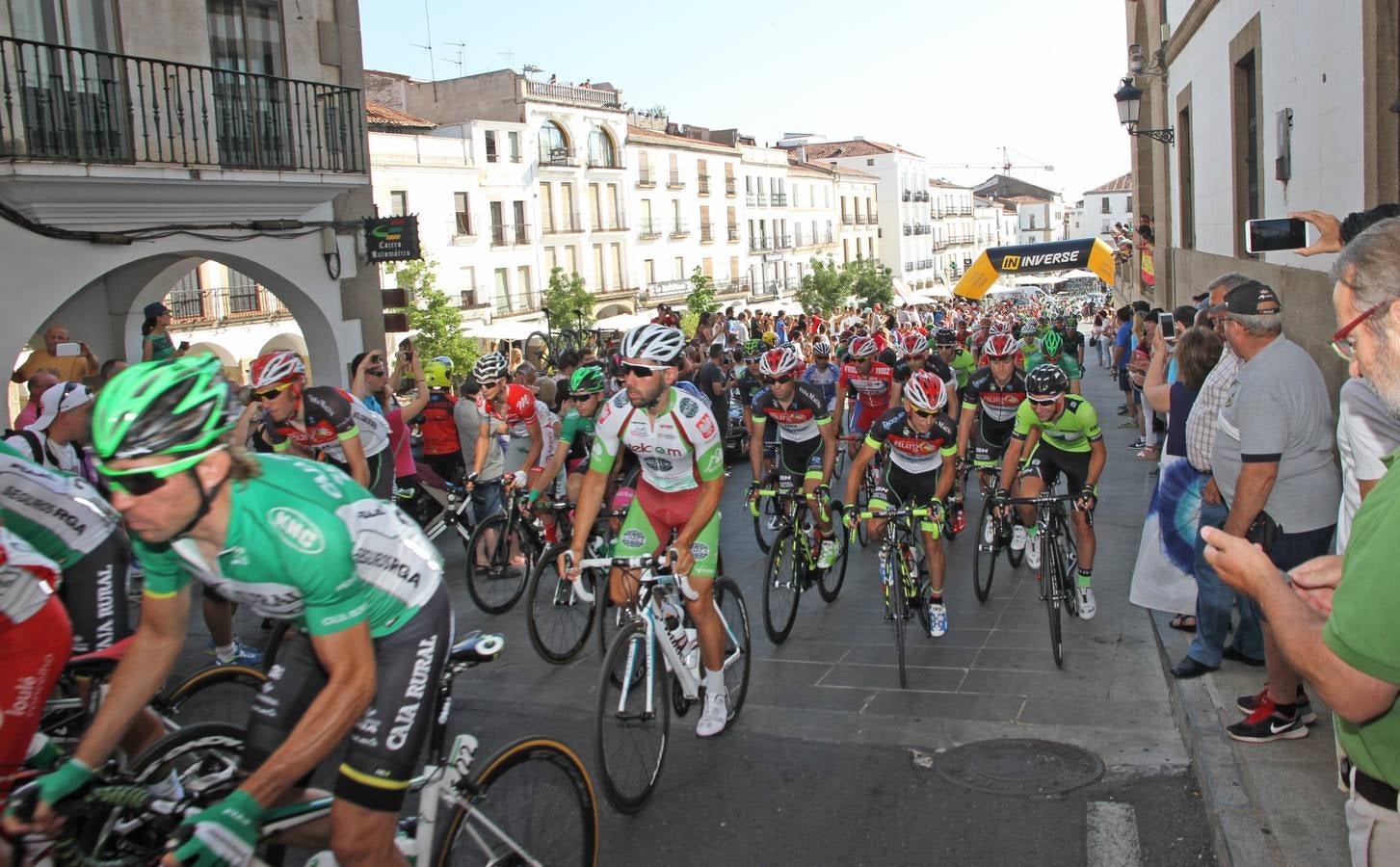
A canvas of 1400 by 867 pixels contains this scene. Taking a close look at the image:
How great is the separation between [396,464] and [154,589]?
6.17 metres

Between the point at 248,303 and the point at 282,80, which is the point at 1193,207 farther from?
the point at 248,303

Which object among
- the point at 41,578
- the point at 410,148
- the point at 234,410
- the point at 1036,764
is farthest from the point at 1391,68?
the point at 410,148

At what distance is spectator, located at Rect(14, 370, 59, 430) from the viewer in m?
8.64

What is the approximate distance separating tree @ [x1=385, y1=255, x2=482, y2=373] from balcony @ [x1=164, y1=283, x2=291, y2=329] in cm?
501

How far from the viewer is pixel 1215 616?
6.28 metres

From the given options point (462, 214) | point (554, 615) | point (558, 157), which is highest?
point (558, 157)

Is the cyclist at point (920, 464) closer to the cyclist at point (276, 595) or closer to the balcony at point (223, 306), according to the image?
the cyclist at point (276, 595)

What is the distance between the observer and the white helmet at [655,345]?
603 cm

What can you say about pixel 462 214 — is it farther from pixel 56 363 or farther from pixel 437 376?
pixel 437 376

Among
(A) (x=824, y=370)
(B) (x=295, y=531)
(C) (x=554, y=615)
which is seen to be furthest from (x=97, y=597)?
(A) (x=824, y=370)

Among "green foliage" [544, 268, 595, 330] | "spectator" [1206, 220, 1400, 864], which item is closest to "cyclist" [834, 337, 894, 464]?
"spectator" [1206, 220, 1400, 864]

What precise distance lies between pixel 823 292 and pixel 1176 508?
7278 centimetres

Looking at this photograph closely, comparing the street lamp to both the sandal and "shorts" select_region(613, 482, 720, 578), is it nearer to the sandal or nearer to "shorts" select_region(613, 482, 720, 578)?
the sandal

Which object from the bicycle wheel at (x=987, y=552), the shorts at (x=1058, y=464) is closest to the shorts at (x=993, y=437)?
the bicycle wheel at (x=987, y=552)
